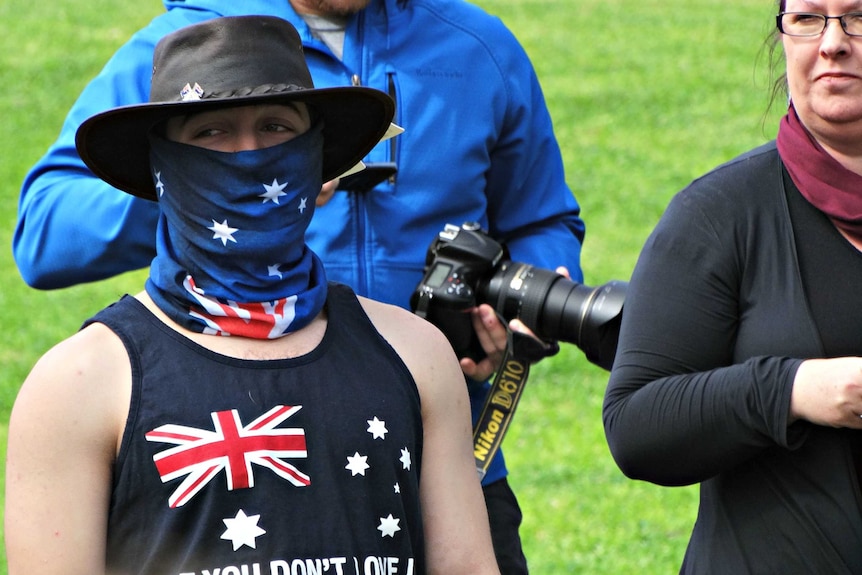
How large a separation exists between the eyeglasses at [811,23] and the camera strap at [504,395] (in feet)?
3.15

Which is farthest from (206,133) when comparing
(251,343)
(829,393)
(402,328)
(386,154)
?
(829,393)

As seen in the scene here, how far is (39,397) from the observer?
7.70 ft

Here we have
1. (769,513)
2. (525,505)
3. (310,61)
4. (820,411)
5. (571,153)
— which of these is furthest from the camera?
(571,153)

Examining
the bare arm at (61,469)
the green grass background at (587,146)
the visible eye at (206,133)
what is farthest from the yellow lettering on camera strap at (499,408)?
the green grass background at (587,146)

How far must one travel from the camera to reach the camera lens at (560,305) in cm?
346

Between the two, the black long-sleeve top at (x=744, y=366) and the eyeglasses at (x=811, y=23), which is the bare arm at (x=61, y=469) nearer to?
the black long-sleeve top at (x=744, y=366)

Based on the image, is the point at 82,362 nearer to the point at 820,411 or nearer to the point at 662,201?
A: the point at 820,411

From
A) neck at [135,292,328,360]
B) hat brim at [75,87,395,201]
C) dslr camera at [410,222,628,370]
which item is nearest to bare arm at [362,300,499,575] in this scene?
neck at [135,292,328,360]

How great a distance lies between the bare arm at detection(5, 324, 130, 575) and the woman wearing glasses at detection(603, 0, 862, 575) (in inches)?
41.9

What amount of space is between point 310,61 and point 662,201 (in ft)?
30.3

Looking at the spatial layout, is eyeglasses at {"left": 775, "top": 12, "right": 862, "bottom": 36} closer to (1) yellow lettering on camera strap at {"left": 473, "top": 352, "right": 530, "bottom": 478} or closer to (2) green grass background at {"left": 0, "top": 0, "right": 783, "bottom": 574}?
(1) yellow lettering on camera strap at {"left": 473, "top": 352, "right": 530, "bottom": 478}

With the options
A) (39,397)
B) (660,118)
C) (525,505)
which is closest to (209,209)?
(39,397)

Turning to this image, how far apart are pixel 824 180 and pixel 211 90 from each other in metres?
1.18

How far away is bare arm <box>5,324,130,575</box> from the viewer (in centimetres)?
232
